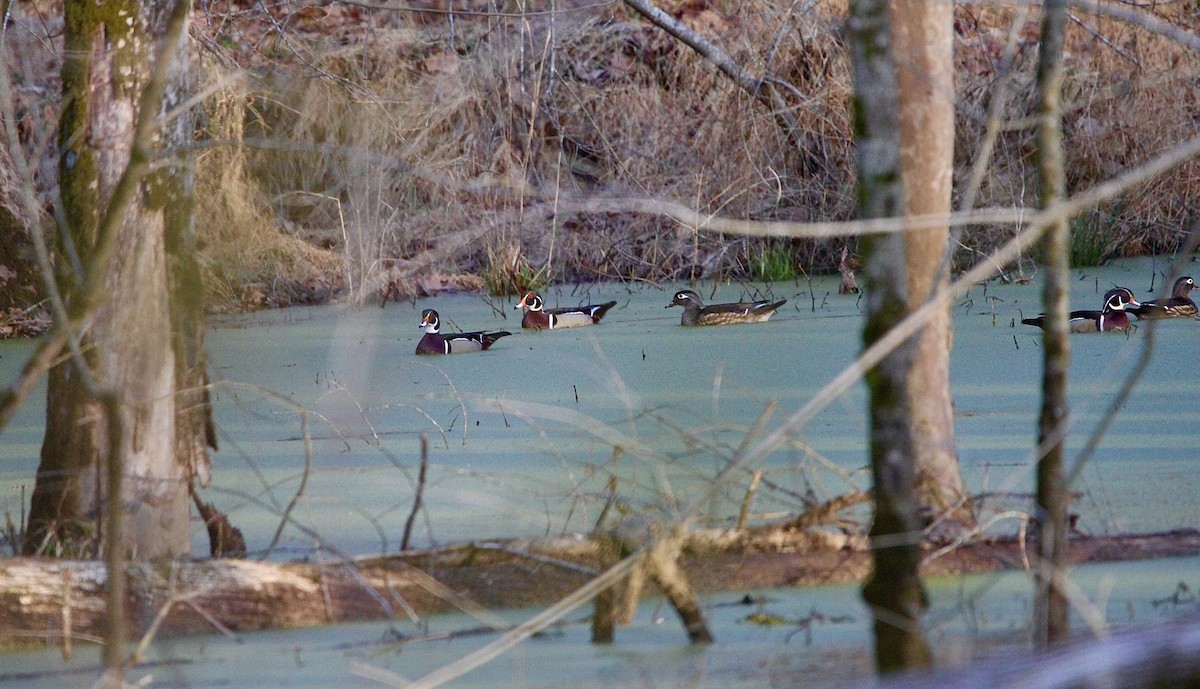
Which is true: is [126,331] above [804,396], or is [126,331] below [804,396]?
above

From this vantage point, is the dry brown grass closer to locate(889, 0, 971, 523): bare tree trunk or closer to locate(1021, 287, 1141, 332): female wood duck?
locate(1021, 287, 1141, 332): female wood duck

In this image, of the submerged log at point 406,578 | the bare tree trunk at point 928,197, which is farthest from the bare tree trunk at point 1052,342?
the bare tree trunk at point 928,197

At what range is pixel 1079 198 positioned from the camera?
52.9 inches

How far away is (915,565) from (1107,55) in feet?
22.2

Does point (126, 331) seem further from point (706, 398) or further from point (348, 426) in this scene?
point (706, 398)

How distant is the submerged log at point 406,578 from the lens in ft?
7.08

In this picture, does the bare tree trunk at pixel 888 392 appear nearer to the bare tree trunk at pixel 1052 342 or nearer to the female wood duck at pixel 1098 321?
the bare tree trunk at pixel 1052 342

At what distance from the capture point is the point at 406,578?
224cm

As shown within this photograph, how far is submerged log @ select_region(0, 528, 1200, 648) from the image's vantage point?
2158 mm

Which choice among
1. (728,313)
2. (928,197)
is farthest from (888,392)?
(728,313)

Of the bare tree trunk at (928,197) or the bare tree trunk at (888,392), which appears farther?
the bare tree trunk at (928,197)

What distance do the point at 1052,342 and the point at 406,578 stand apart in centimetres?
108

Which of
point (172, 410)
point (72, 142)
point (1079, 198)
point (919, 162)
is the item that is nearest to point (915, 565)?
point (1079, 198)

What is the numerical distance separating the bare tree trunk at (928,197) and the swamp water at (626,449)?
0.50 ft
